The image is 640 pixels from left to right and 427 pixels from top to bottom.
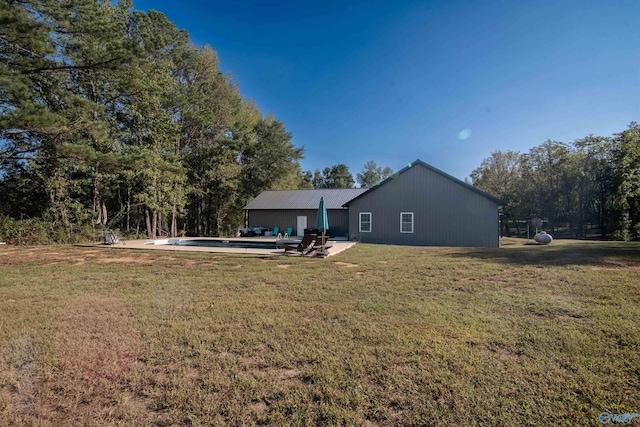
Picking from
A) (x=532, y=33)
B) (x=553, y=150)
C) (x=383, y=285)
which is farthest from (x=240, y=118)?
(x=553, y=150)

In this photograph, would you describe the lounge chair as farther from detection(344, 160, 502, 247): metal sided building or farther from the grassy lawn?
detection(344, 160, 502, 247): metal sided building

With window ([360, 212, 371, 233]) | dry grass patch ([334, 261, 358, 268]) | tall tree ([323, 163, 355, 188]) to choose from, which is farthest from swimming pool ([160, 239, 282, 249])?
tall tree ([323, 163, 355, 188])

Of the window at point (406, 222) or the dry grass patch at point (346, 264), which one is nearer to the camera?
the dry grass patch at point (346, 264)

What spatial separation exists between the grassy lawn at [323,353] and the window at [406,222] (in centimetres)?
1104

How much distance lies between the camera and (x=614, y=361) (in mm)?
2707

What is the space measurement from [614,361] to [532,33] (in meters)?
11.6

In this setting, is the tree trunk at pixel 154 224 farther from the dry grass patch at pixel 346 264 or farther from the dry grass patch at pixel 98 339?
the dry grass patch at pixel 98 339

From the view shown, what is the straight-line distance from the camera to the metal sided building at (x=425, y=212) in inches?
621

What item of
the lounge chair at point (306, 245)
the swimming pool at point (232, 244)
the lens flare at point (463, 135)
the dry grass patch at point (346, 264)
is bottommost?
the dry grass patch at point (346, 264)

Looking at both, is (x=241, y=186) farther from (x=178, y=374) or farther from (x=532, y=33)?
(x=178, y=374)

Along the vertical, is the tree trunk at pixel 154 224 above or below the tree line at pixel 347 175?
below

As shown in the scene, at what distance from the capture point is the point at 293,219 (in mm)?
22578

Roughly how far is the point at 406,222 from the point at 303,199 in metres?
8.85

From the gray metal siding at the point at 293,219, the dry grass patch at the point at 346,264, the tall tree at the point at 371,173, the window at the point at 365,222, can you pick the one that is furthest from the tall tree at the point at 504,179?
the dry grass patch at the point at 346,264
